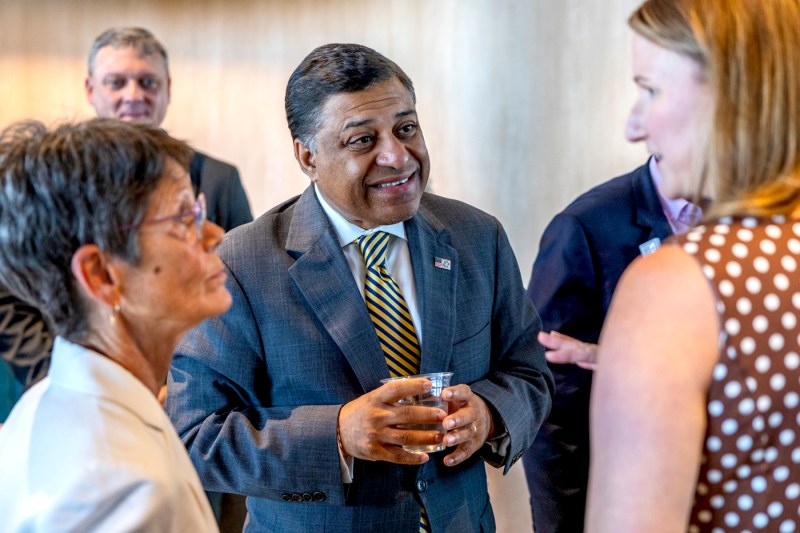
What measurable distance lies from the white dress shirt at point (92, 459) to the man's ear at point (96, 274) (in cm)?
9

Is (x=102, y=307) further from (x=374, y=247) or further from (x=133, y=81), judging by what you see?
(x=133, y=81)

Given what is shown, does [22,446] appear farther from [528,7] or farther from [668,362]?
[528,7]

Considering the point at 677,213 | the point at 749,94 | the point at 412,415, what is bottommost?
the point at 412,415

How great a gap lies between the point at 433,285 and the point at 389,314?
129mm

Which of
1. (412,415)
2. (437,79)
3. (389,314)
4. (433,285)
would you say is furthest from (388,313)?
(437,79)

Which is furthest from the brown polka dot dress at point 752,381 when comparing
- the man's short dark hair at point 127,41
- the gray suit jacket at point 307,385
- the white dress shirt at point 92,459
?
the man's short dark hair at point 127,41

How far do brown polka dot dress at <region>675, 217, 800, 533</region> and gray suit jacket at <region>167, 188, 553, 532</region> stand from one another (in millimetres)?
973

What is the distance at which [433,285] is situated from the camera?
2.36 meters

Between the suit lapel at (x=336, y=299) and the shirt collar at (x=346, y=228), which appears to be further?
the shirt collar at (x=346, y=228)

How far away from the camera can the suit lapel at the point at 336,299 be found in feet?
7.32

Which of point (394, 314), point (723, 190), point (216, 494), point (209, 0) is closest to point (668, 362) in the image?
point (723, 190)

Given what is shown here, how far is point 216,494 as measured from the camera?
3824mm

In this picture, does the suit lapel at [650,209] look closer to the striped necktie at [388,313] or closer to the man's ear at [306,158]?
the striped necktie at [388,313]

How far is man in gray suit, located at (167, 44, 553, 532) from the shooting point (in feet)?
7.07
